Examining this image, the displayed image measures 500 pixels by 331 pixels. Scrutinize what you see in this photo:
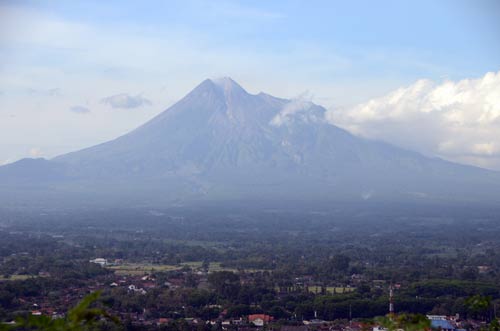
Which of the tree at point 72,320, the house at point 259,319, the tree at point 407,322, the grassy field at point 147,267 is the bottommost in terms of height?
the house at point 259,319

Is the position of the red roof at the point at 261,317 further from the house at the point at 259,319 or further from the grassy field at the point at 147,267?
the grassy field at the point at 147,267

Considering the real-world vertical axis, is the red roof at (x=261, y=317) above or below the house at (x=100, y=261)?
below

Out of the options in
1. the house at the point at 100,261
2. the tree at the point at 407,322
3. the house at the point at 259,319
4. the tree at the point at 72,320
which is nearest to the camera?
the tree at the point at 72,320

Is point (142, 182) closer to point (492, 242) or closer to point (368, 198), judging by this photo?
point (368, 198)

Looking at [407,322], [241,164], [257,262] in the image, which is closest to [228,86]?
[241,164]

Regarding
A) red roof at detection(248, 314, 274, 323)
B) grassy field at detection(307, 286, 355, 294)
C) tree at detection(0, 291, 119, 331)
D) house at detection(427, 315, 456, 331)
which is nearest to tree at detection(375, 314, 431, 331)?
tree at detection(0, 291, 119, 331)

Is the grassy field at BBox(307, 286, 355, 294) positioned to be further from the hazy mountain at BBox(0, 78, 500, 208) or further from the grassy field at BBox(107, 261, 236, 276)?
the hazy mountain at BBox(0, 78, 500, 208)

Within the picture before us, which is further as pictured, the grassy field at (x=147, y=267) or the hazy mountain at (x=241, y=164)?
the hazy mountain at (x=241, y=164)

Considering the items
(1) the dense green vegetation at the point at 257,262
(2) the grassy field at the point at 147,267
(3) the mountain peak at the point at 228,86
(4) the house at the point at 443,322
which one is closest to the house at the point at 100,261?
(1) the dense green vegetation at the point at 257,262
